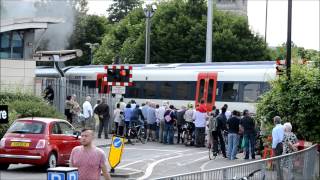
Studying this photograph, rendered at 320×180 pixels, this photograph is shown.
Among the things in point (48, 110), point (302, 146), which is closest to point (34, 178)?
point (302, 146)

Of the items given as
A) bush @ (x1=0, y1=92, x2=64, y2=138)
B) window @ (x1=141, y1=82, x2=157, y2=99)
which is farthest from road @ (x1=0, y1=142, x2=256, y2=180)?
window @ (x1=141, y1=82, x2=157, y2=99)

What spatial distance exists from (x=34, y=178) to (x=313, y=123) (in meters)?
8.02

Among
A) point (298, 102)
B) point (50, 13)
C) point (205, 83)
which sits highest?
point (50, 13)

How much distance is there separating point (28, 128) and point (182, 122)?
37.9 feet

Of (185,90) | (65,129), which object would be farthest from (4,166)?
(185,90)

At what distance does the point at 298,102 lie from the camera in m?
19.9

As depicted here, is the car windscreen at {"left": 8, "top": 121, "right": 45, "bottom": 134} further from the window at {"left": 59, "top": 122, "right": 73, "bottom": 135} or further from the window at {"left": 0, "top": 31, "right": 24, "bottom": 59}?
the window at {"left": 0, "top": 31, "right": 24, "bottom": 59}

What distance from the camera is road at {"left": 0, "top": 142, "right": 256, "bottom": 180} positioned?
18.0 meters

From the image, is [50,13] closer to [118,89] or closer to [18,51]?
[18,51]

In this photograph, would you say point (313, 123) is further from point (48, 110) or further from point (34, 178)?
point (48, 110)

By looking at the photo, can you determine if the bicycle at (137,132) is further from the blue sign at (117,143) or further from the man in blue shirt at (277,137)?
the man in blue shirt at (277,137)

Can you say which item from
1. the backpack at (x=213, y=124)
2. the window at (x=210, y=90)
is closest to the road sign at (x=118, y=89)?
the backpack at (x=213, y=124)

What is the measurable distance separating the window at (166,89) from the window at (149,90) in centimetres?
55

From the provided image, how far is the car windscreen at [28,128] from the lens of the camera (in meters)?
17.9
